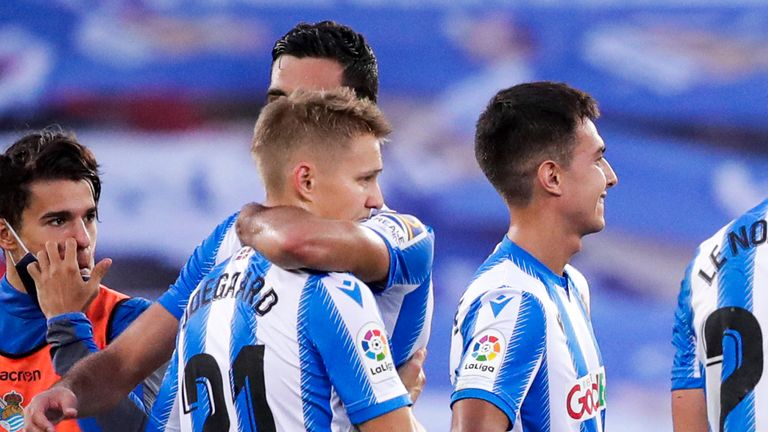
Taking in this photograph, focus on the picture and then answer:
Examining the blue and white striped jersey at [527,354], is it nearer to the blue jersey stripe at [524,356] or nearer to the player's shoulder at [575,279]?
the blue jersey stripe at [524,356]

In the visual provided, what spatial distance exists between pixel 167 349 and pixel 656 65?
3.76 meters

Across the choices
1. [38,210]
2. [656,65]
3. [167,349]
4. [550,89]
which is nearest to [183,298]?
[167,349]

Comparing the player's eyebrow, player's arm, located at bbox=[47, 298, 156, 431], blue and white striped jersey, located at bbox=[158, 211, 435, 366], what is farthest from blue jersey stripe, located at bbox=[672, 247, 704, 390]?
the player's eyebrow

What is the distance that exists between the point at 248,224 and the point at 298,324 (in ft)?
0.82

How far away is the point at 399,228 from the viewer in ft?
7.80

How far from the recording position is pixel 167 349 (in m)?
2.63

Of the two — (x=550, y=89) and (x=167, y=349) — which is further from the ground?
(x=550, y=89)

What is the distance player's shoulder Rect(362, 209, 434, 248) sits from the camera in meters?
2.34

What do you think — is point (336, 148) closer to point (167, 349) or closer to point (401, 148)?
point (167, 349)

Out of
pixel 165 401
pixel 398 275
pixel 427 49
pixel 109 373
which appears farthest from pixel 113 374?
pixel 427 49

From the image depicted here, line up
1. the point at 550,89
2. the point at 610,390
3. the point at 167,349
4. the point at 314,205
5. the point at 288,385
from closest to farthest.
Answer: the point at 288,385
the point at 314,205
the point at 167,349
the point at 550,89
the point at 610,390

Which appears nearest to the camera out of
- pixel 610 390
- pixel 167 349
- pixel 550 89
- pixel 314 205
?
pixel 314 205

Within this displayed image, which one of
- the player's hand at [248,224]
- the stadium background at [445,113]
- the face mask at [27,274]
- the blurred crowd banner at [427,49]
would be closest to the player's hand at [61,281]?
the face mask at [27,274]

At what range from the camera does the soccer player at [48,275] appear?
115 inches
